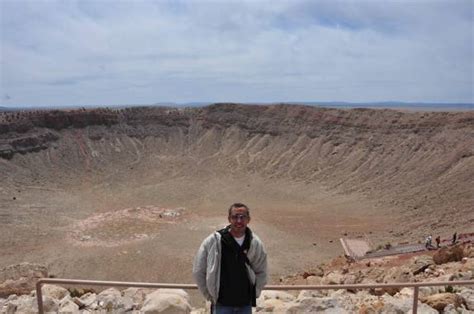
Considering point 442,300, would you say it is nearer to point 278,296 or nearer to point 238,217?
point 278,296

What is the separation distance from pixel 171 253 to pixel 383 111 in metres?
34.6

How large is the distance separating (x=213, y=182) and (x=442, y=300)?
129 feet

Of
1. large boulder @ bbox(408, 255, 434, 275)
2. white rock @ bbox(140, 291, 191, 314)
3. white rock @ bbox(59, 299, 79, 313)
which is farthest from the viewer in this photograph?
large boulder @ bbox(408, 255, 434, 275)

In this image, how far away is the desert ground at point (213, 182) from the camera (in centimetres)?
2723

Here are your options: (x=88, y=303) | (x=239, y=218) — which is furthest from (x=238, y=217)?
(x=88, y=303)

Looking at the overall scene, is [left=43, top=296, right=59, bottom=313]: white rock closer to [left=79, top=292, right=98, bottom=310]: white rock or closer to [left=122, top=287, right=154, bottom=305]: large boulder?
[left=79, top=292, right=98, bottom=310]: white rock

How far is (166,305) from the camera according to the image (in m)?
7.11

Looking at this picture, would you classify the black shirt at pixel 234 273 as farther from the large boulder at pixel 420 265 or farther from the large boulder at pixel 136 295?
the large boulder at pixel 420 265

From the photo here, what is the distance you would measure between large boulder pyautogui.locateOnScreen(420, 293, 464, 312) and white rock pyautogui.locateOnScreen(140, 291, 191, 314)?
12.6 ft

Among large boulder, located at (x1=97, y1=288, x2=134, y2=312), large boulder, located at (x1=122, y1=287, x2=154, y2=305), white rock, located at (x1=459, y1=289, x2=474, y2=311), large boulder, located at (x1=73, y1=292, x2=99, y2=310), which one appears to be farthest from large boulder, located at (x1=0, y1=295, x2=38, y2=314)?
white rock, located at (x1=459, y1=289, x2=474, y2=311)

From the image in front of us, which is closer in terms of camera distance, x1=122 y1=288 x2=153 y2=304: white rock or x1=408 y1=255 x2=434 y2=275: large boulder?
x1=122 y1=288 x2=153 y2=304: white rock

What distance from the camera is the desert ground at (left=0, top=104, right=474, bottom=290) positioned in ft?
89.4

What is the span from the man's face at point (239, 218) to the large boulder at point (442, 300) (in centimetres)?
434

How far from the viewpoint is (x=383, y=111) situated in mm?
52219
